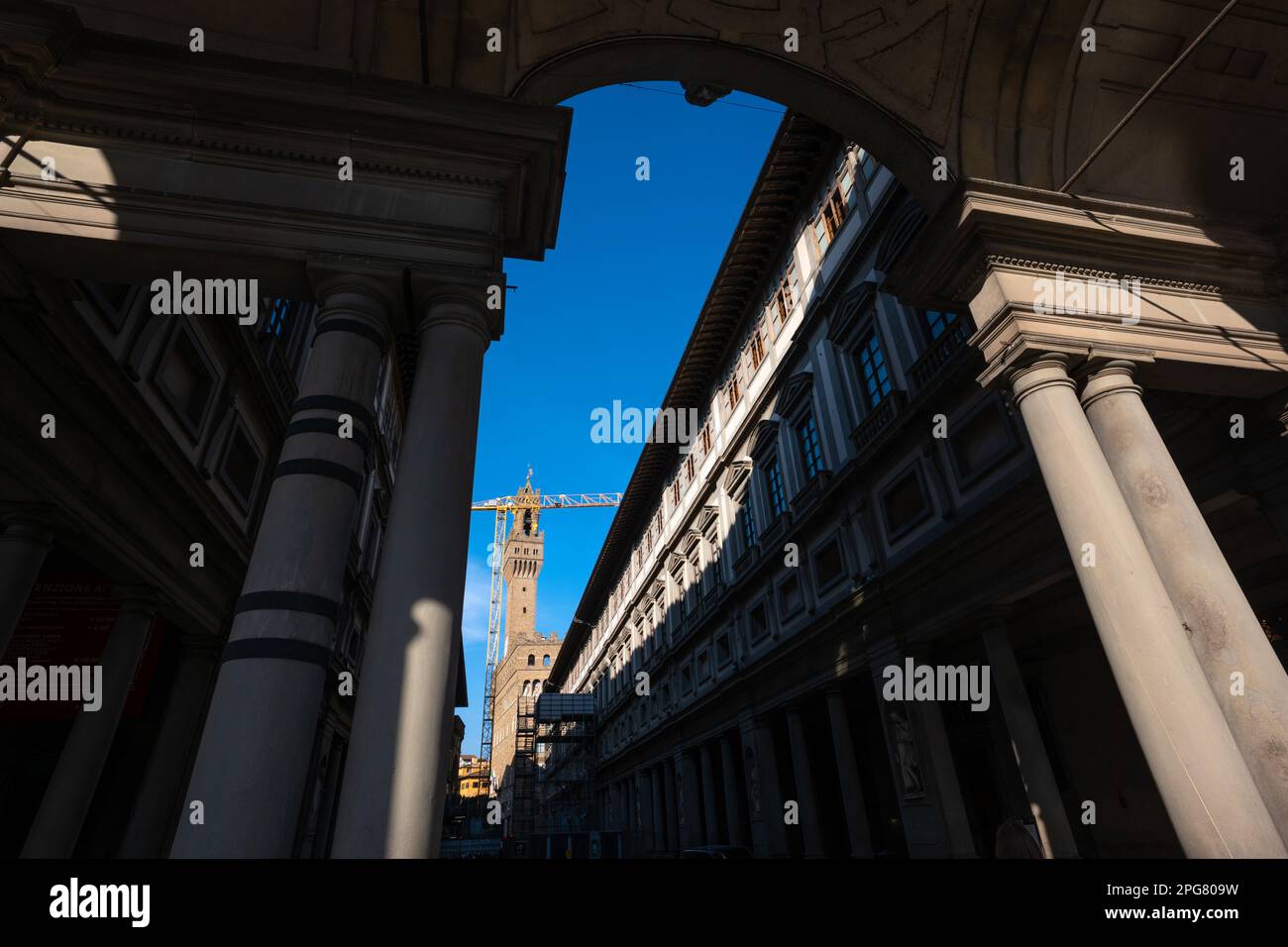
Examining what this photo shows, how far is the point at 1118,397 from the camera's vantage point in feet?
21.7

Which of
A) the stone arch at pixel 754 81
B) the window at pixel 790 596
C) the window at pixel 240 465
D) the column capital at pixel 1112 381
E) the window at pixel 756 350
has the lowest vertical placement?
the column capital at pixel 1112 381

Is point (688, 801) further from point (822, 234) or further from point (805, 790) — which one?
point (822, 234)

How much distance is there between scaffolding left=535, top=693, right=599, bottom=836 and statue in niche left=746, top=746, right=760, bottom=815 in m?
24.9

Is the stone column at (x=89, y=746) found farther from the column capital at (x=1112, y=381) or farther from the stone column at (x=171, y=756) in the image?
the column capital at (x=1112, y=381)

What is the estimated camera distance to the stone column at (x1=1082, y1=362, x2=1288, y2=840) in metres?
5.20

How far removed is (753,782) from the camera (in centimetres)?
1984

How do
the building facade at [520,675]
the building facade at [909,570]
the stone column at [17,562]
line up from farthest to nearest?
the building facade at [520,675] < the stone column at [17,562] < the building facade at [909,570]

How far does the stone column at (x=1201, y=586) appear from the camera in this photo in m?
5.20

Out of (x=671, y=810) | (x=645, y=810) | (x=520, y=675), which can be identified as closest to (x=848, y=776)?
(x=671, y=810)

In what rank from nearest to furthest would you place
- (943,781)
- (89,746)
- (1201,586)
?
(1201,586), (89,746), (943,781)

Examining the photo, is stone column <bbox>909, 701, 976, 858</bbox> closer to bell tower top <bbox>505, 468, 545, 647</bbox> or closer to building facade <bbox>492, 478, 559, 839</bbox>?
building facade <bbox>492, 478, 559, 839</bbox>

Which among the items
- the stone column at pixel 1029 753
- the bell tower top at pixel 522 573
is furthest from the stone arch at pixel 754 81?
the bell tower top at pixel 522 573

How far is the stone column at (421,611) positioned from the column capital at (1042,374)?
5.34 m

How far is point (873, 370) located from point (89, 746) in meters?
16.2
